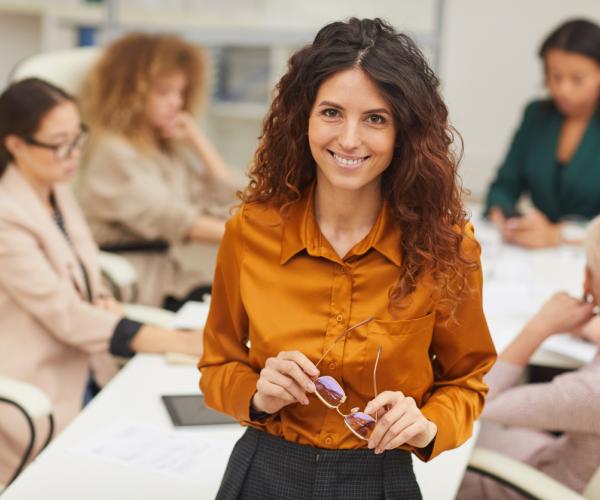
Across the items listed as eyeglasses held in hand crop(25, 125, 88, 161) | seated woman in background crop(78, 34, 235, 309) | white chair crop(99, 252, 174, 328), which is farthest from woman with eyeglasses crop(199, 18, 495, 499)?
seated woman in background crop(78, 34, 235, 309)

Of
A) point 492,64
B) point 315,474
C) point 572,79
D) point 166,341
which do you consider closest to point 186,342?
point 166,341

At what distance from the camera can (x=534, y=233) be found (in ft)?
10.8

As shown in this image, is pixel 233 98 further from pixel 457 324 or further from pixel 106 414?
pixel 457 324

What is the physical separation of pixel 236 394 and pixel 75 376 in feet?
3.75

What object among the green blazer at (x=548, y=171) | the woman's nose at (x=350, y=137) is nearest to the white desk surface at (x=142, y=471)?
the woman's nose at (x=350, y=137)

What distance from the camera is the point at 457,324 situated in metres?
1.30

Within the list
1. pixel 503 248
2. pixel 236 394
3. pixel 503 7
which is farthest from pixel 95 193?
pixel 503 7

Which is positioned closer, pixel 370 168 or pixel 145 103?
pixel 370 168

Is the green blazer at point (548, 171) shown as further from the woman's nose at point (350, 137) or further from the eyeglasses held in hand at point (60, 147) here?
the woman's nose at point (350, 137)

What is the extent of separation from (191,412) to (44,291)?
1.90 feet

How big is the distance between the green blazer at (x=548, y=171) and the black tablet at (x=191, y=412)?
192 cm

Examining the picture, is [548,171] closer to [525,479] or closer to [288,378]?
[525,479]

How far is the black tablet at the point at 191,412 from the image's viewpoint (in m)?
1.84

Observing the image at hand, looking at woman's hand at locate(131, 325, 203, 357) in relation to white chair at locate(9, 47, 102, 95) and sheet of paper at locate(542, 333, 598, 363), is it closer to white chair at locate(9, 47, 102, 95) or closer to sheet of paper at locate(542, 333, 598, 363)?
sheet of paper at locate(542, 333, 598, 363)
